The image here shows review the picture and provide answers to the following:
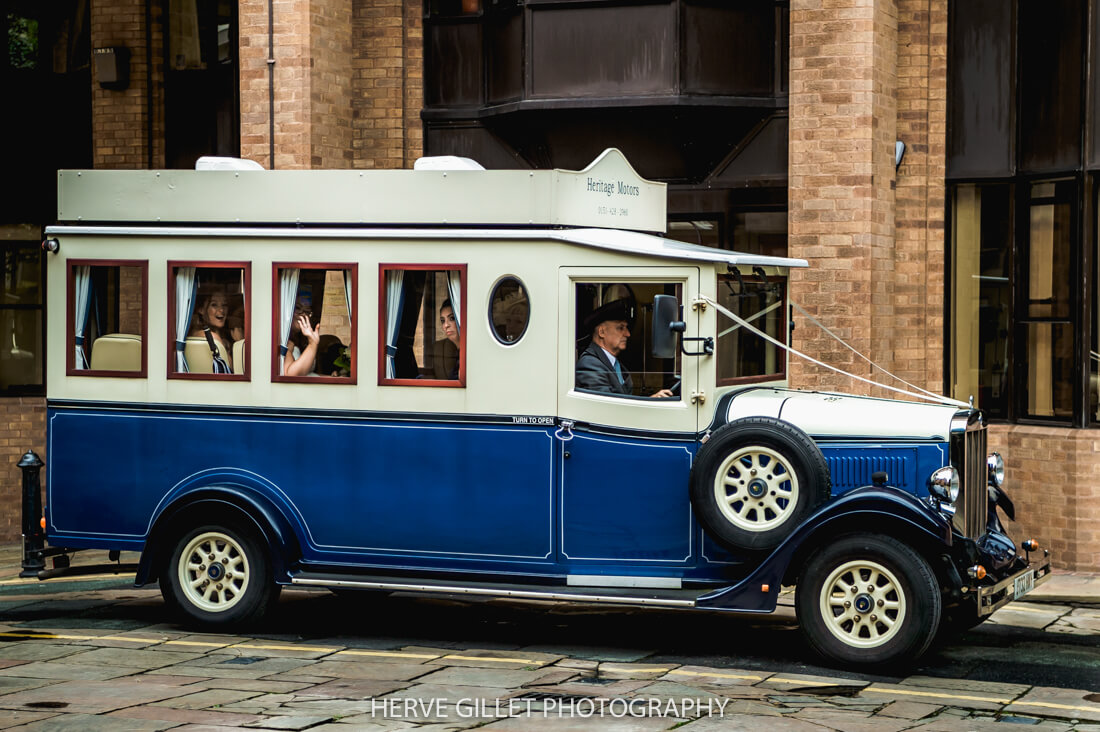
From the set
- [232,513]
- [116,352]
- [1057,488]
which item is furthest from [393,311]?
[1057,488]

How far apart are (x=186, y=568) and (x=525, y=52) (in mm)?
Result: 6312

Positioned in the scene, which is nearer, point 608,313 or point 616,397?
point 616,397

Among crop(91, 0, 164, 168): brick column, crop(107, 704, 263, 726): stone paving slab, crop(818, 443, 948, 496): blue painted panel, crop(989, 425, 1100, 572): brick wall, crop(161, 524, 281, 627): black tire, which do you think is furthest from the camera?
crop(91, 0, 164, 168): brick column

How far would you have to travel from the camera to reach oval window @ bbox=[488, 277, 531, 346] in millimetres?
9266

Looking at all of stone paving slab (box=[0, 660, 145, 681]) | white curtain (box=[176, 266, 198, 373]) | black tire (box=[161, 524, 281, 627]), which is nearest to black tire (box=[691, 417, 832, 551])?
black tire (box=[161, 524, 281, 627])

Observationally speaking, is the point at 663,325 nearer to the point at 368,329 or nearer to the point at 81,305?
the point at 368,329

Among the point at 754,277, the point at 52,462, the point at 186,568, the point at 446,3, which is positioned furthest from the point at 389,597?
the point at 446,3

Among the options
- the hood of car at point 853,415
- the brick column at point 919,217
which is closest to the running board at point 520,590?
the hood of car at point 853,415

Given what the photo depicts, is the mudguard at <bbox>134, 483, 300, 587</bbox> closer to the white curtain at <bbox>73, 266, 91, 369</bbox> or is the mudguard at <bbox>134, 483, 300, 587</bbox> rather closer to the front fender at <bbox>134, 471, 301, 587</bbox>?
the front fender at <bbox>134, 471, 301, 587</bbox>

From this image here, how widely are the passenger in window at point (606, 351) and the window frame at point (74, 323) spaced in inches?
118

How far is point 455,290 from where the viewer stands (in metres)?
9.40

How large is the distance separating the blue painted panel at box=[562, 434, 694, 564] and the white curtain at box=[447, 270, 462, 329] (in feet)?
3.62

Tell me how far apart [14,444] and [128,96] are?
12.5 feet

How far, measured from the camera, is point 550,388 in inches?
361
